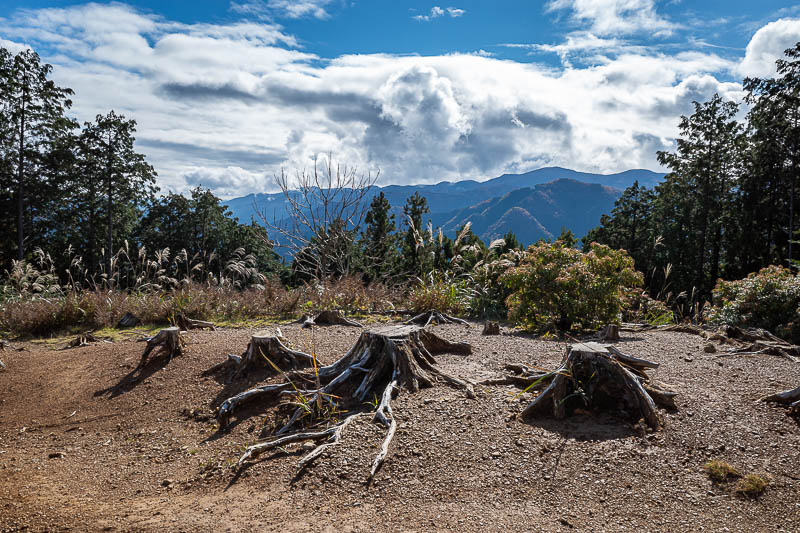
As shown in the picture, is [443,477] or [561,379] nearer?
[443,477]

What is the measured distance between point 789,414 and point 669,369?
112 centimetres

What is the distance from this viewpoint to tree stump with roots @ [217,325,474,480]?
3.67 m

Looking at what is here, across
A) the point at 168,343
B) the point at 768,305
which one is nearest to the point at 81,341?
the point at 168,343

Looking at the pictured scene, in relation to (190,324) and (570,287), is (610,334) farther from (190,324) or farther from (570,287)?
(190,324)

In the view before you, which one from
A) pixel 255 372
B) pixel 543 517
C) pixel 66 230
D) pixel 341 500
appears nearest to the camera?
pixel 543 517

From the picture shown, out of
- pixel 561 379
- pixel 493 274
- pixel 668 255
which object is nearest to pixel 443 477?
pixel 561 379

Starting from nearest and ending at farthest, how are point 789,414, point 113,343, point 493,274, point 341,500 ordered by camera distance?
point 341,500 → point 789,414 → point 113,343 → point 493,274

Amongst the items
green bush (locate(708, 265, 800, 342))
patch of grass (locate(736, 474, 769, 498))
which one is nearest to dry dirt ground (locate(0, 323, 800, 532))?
patch of grass (locate(736, 474, 769, 498))

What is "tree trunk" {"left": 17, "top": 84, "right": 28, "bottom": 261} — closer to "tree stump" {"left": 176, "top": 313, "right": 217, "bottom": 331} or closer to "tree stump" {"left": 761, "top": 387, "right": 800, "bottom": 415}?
"tree stump" {"left": 176, "top": 313, "right": 217, "bottom": 331}

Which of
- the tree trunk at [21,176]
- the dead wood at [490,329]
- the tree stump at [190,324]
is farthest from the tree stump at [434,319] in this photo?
the tree trunk at [21,176]

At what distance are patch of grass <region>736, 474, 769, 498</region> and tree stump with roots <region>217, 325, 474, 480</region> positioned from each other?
1811 millimetres

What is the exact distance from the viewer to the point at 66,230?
24.9 meters

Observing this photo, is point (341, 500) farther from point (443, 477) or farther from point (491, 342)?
point (491, 342)

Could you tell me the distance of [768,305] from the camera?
6.90m
